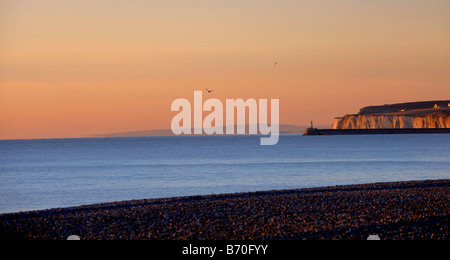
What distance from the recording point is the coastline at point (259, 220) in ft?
39.3

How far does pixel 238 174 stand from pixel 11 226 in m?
27.3

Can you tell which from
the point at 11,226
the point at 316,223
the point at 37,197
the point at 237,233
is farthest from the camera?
the point at 37,197

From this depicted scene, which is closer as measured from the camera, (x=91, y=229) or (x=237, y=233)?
(x=237, y=233)

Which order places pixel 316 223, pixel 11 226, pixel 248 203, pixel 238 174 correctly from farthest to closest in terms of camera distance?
pixel 238 174 → pixel 248 203 → pixel 11 226 → pixel 316 223

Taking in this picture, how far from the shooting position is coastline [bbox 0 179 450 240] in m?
12.0

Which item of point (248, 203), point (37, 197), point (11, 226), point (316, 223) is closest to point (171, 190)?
point (37, 197)

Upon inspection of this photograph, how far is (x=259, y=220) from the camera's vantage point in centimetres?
1351
